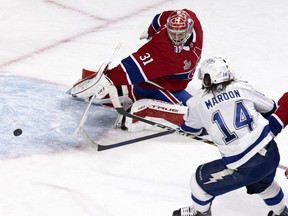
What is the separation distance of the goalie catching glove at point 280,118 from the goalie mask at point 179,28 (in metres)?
0.92

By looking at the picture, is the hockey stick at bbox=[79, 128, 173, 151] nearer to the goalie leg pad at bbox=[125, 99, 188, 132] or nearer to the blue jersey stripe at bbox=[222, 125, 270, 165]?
the goalie leg pad at bbox=[125, 99, 188, 132]

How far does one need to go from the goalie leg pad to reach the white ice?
0.11 metres

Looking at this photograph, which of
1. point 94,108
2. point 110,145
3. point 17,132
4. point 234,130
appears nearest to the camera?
point 234,130

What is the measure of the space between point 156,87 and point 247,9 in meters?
1.85

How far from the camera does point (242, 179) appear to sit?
3.07 meters

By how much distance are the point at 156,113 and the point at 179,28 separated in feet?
1.54

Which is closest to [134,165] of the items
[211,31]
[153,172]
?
[153,172]

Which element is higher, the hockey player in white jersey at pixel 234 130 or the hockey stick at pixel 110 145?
the hockey player in white jersey at pixel 234 130

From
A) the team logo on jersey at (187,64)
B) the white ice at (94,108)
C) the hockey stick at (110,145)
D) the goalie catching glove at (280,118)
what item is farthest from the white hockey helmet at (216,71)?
the team logo on jersey at (187,64)

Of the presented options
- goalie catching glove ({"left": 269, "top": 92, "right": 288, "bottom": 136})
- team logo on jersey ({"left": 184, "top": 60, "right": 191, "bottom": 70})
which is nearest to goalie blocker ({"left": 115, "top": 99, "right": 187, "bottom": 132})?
team logo on jersey ({"left": 184, "top": 60, "right": 191, "bottom": 70})

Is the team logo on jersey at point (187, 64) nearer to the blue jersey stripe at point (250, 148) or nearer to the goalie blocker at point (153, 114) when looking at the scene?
the goalie blocker at point (153, 114)

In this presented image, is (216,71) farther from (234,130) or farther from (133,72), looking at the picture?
(133,72)

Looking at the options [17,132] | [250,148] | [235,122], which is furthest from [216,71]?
[17,132]

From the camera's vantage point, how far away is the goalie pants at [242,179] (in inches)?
120
